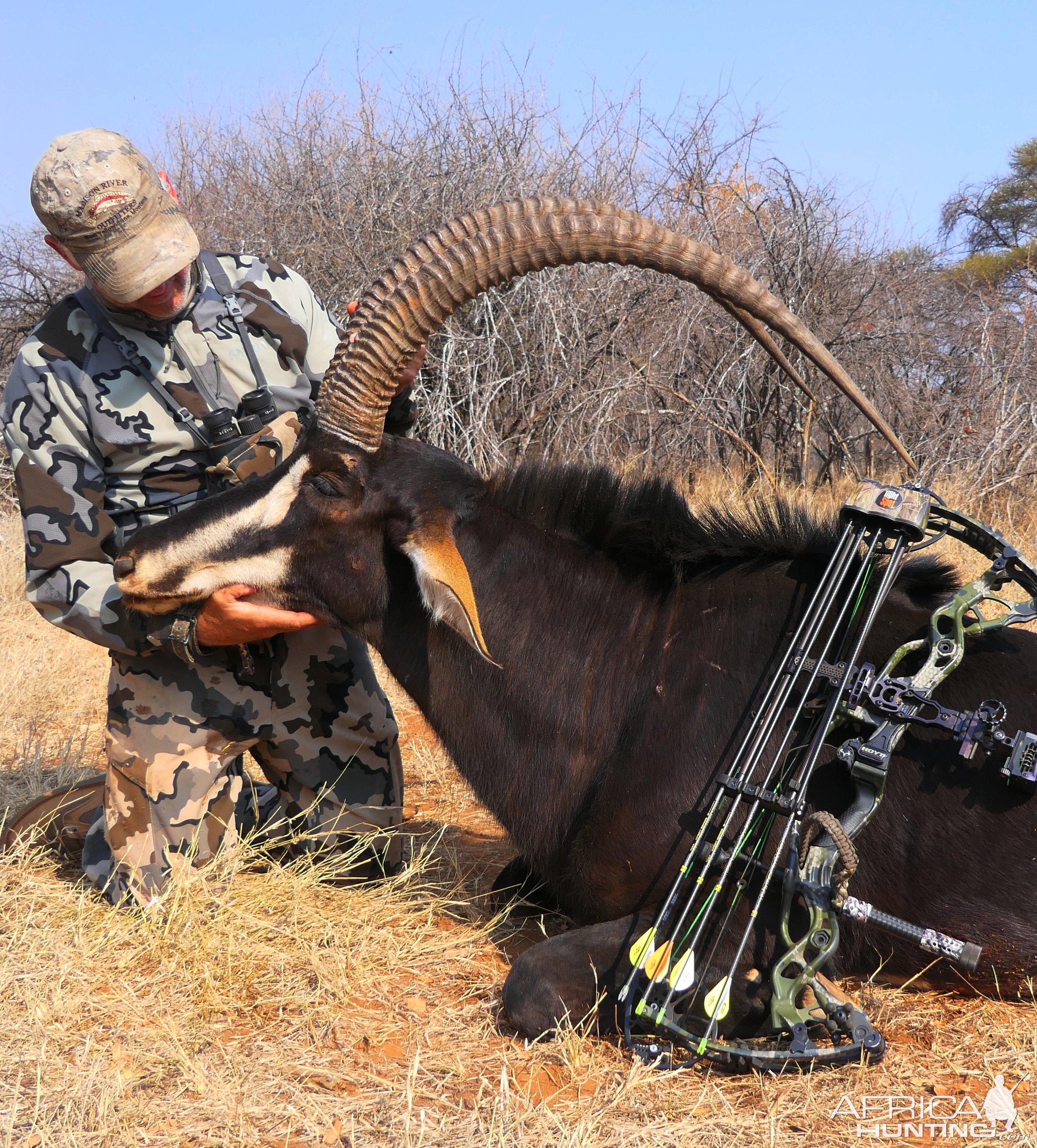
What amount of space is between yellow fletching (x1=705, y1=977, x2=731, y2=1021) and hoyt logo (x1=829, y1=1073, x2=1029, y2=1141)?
364mm

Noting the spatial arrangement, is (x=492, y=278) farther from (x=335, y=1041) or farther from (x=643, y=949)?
(x=335, y=1041)

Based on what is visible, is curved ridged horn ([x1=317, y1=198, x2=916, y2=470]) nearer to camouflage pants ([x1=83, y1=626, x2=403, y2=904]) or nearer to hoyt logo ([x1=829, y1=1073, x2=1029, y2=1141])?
camouflage pants ([x1=83, y1=626, x2=403, y2=904])

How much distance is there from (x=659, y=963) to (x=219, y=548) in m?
1.86

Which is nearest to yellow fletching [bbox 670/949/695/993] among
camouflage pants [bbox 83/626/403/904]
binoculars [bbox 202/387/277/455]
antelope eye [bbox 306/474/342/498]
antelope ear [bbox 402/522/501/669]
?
antelope ear [bbox 402/522/501/669]

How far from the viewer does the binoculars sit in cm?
414

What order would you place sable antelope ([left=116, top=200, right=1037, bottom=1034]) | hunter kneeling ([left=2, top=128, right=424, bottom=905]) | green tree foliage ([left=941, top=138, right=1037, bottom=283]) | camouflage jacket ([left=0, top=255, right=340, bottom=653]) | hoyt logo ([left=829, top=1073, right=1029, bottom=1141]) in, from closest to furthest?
hoyt logo ([left=829, top=1073, right=1029, bottom=1141])
sable antelope ([left=116, top=200, right=1037, bottom=1034])
hunter kneeling ([left=2, top=128, right=424, bottom=905])
camouflage jacket ([left=0, top=255, right=340, bottom=653])
green tree foliage ([left=941, top=138, right=1037, bottom=283])

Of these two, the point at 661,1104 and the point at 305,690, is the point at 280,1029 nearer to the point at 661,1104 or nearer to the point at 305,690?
the point at 661,1104

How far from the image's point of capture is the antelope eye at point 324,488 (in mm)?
3518

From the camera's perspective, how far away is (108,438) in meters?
4.07

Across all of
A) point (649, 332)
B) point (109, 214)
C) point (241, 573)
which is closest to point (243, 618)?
point (241, 573)

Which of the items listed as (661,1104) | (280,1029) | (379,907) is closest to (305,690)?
(379,907)

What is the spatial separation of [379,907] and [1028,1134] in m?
2.23

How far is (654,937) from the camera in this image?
10.1 ft

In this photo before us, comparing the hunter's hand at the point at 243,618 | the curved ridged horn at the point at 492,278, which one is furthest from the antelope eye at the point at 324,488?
the hunter's hand at the point at 243,618
